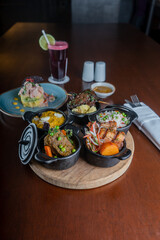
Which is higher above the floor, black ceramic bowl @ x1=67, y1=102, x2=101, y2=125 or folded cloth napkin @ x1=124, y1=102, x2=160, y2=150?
black ceramic bowl @ x1=67, y1=102, x2=101, y2=125

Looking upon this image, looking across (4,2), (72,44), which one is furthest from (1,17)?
(72,44)

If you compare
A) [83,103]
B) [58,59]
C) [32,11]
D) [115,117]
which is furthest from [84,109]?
[32,11]

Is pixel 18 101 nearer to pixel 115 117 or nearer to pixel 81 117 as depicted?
pixel 81 117

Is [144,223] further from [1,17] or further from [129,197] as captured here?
[1,17]

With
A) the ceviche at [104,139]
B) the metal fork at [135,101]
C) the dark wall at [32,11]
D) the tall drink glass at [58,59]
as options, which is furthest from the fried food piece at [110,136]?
the dark wall at [32,11]

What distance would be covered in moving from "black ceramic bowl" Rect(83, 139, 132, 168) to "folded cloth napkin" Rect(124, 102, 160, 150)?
0.30 meters

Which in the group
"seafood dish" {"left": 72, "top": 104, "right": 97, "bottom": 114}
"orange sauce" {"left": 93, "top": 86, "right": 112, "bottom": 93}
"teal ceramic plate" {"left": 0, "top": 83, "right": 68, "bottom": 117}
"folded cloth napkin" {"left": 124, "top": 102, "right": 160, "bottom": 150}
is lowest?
"teal ceramic plate" {"left": 0, "top": 83, "right": 68, "bottom": 117}

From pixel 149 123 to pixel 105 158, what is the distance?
0.53 metres

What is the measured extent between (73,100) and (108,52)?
158 centimetres

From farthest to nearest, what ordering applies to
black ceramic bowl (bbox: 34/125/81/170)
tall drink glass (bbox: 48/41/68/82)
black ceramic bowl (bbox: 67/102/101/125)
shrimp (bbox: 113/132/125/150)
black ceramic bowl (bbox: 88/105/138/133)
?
tall drink glass (bbox: 48/41/68/82)
black ceramic bowl (bbox: 67/102/101/125)
black ceramic bowl (bbox: 88/105/138/133)
shrimp (bbox: 113/132/125/150)
black ceramic bowl (bbox: 34/125/81/170)

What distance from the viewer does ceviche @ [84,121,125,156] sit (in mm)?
949

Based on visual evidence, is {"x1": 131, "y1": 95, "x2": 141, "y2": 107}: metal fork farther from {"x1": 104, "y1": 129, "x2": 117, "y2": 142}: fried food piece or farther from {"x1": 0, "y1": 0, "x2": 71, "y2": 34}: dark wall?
{"x1": 0, "y1": 0, "x2": 71, "y2": 34}: dark wall

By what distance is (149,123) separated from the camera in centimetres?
131

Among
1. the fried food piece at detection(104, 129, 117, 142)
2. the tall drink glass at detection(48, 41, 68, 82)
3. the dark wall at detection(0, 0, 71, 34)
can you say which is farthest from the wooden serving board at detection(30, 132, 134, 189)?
the dark wall at detection(0, 0, 71, 34)
